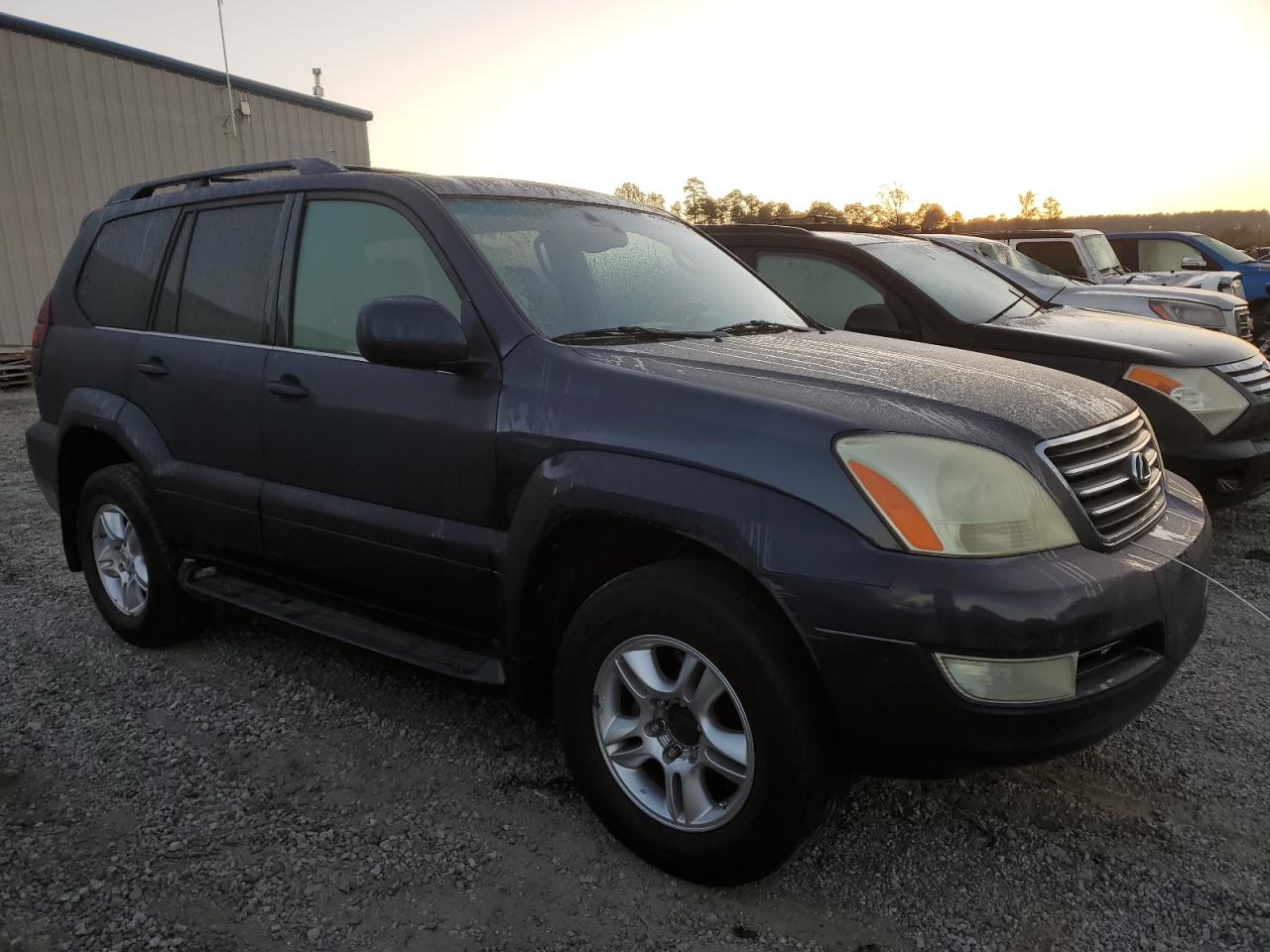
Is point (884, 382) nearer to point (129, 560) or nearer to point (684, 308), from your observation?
point (684, 308)

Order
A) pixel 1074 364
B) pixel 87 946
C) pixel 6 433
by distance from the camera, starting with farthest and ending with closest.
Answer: pixel 6 433 < pixel 1074 364 < pixel 87 946

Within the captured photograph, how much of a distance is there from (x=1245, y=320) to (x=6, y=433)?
1176 cm

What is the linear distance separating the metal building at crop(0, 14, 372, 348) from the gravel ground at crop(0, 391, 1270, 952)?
12.1 metres

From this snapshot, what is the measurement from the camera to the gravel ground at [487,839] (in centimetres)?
220

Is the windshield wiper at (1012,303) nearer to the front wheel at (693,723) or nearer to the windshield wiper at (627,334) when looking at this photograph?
the windshield wiper at (627,334)

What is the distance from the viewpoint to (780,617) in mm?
2139

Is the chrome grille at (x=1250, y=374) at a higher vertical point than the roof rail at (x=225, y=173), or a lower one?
lower

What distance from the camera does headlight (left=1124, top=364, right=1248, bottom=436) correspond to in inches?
180

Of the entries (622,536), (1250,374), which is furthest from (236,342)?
(1250,374)

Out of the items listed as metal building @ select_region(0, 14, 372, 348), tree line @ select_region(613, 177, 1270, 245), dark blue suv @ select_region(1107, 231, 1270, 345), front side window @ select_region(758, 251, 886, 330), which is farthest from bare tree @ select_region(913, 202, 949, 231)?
front side window @ select_region(758, 251, 886, 330)

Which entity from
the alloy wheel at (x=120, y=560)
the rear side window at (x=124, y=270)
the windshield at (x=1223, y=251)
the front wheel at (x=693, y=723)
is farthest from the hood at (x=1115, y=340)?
the windshield at (x=1223, y=251)

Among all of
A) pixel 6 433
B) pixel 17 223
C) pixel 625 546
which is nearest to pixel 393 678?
pixel 625 546

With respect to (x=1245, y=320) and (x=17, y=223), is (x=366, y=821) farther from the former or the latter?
(x=17, y=223)

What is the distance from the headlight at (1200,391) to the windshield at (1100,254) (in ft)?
24.6
